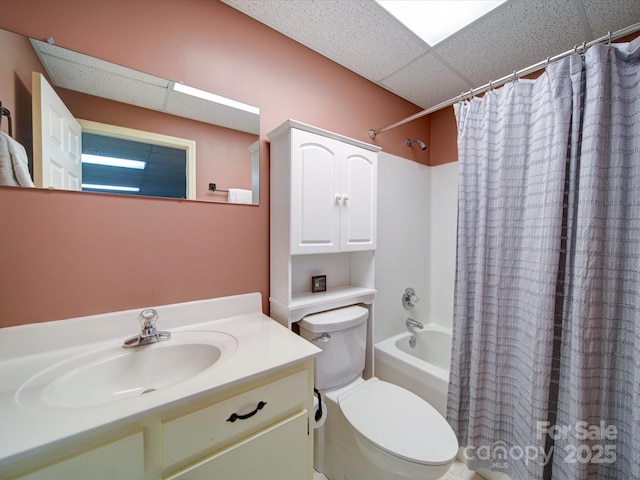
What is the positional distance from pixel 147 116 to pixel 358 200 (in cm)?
108

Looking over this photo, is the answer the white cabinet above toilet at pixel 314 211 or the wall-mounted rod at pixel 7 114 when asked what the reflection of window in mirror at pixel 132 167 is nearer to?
the wall-mounted rod at pixel 7 114

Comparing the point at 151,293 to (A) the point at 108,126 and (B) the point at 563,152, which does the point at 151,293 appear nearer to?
(A) the point at 108,126

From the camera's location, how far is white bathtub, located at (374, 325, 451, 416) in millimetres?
1448

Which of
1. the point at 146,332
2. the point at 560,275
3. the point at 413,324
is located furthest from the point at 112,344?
the point at 413,324

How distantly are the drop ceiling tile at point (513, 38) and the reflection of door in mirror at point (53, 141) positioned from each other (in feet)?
6.06

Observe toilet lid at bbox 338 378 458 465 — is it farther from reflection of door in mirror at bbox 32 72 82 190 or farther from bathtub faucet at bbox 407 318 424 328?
reflection of door in mirror at bbox 32 72 82 190

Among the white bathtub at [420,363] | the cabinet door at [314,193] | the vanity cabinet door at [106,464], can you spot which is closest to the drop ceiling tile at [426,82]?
the cabinet door at [314,193]

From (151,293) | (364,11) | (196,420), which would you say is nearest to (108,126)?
(151,293)

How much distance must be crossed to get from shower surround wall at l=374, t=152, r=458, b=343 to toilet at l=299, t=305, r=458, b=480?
56 centimetres

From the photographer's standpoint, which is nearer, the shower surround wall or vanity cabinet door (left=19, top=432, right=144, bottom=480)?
vanity cabinet door (left=19, top=432, right=144, bottom=480)

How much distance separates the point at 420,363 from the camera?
61.5 inches

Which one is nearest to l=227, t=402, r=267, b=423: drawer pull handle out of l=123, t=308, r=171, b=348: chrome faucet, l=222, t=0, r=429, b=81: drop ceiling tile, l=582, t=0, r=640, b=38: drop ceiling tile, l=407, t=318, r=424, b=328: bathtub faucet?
l=123, t=308, r=171, b=348: chrome faucet

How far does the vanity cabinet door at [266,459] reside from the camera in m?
0.70

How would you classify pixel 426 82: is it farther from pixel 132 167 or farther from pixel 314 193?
pixel 132 167
